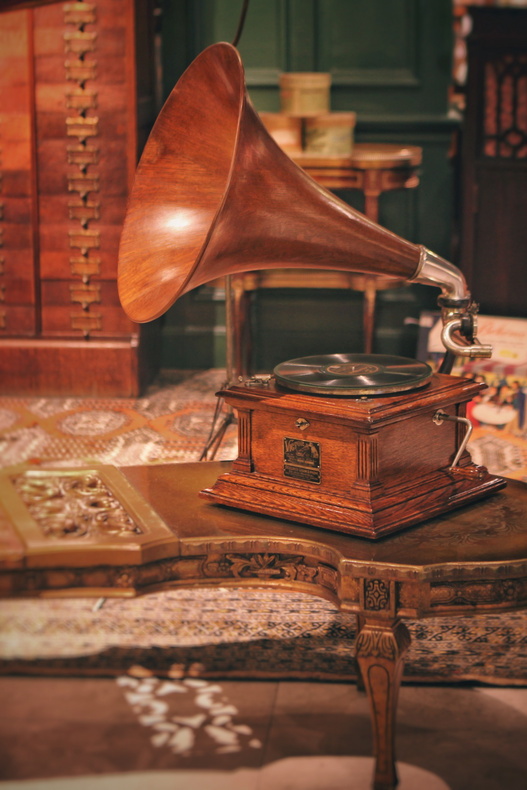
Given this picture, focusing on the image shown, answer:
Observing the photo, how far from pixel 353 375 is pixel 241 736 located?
649 millimetres

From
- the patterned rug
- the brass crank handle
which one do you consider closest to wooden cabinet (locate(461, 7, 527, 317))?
the patterned rug

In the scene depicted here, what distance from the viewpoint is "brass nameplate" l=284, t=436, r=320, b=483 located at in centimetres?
160

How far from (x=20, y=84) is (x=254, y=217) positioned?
246 cm

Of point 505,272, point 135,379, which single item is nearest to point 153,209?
point 135,379

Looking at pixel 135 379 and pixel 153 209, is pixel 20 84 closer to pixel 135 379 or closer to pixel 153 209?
pixel 135 379

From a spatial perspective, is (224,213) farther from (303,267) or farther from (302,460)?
(302,460)

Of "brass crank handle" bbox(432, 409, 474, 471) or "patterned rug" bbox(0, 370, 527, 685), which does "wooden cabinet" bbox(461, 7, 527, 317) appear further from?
"brass crank handle" bbox(432, 409, 474, 471)

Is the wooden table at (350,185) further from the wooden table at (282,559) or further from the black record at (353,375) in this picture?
the wooden table at (282,559)

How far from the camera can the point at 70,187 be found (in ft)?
12.4

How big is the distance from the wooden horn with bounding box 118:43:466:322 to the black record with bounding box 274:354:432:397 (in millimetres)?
163

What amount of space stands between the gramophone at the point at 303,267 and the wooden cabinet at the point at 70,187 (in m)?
2.01

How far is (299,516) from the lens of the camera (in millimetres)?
1589

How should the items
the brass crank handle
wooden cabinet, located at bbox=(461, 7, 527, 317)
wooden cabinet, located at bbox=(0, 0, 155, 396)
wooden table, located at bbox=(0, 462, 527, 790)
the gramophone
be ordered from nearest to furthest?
wooden table, located at bbox=(0, 462, 527, 790)
the gramophone
the brass crank handle
wooden cabinet, located at bbox=(0, 0, 155, 396)
wooden cabinet, located at bbox=(461, 7, 527, 317)

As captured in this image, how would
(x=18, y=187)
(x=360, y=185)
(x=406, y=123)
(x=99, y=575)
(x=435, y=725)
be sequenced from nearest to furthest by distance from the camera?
(x=99, y=575)
(x=435, y=725)
(x=360, y=185)
(x=18, y=187)
(x=406, y=123)
